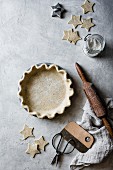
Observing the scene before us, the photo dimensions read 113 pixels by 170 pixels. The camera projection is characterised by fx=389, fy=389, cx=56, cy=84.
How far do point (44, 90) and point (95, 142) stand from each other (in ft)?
1.56

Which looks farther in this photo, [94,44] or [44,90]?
[44,90]

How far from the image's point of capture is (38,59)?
2.61 m

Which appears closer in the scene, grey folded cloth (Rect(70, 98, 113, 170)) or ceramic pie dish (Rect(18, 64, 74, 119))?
grey folded cloth (Rect(70, 98, 113, 170))

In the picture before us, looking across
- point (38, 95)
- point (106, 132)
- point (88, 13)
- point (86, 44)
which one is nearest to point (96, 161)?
point (106, 132)

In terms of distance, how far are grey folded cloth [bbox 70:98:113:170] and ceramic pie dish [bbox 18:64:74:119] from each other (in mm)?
176

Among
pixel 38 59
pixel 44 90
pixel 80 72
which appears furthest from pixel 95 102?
pixel 38 59

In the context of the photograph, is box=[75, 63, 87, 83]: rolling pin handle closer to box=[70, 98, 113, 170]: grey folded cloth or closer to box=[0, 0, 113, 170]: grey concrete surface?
box=[0, 0, 113, 170]: grey concrete surface

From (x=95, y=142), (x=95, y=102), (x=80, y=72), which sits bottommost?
(x=95, y=142)

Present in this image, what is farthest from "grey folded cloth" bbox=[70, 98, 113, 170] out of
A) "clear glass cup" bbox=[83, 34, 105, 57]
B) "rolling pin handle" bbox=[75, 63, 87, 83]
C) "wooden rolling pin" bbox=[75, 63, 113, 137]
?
"clear glass cup" bbox=[83, 34, 105, 57]

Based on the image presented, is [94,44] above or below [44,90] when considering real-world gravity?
above

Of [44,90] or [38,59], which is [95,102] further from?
[38,59]

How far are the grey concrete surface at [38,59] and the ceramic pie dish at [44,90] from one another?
0.06 meters

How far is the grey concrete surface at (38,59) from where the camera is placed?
2.54 metres

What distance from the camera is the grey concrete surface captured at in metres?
2.54
